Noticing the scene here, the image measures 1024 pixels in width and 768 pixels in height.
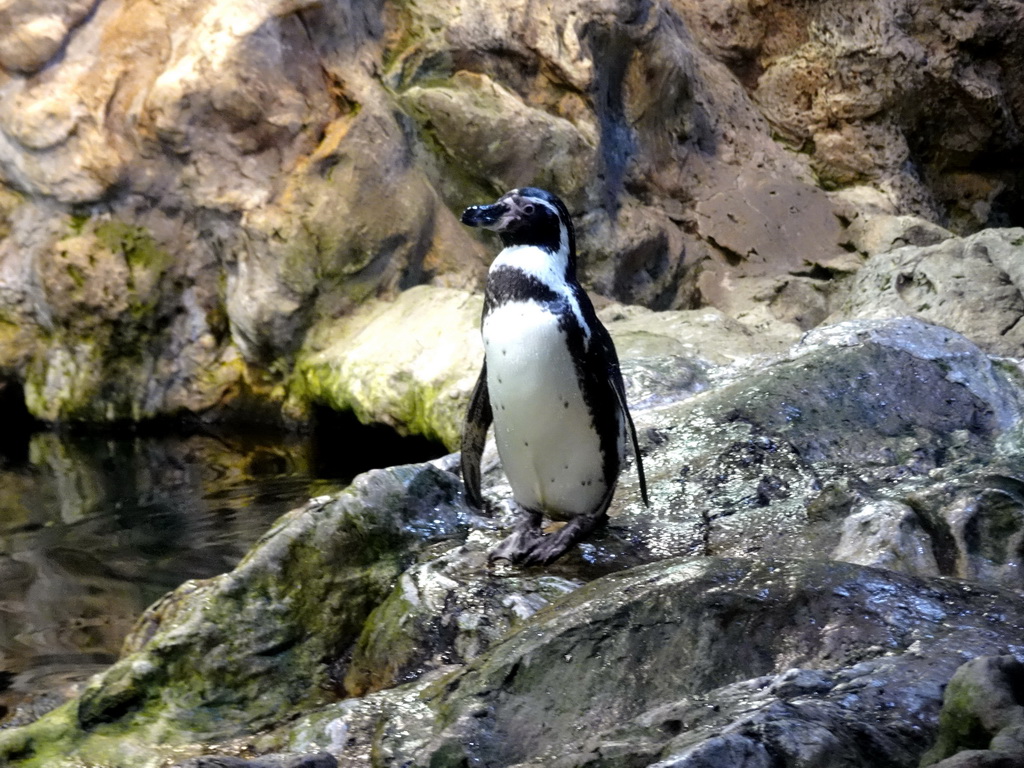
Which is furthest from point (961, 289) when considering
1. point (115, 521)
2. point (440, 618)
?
point (115, 521)

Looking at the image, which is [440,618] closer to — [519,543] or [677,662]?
[519,543]

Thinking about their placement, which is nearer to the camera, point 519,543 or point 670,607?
point 670,607

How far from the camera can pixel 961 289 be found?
580 cm

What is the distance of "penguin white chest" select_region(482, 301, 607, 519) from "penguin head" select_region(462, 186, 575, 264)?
190mm

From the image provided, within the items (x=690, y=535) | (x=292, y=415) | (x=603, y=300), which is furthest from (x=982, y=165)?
(x=690, y=535)

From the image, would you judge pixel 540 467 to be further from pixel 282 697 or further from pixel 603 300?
pixel 603 300

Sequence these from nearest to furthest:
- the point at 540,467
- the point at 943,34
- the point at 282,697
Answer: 1. the point at 282,697
2. the point at 540,467
3. the point at 943,34

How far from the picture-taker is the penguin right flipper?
3467 millimetres

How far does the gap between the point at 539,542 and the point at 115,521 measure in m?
3.04

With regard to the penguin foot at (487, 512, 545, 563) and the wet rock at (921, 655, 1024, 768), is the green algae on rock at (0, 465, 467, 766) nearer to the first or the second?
the penguin foot at (487, 512, 545, 563)

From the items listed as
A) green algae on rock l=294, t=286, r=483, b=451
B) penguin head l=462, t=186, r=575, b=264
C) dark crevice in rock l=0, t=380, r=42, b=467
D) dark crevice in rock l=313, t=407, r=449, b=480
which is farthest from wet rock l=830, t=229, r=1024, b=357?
dark crevice in rock l=0, t=380, r=42, b=467

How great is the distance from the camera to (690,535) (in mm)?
3324

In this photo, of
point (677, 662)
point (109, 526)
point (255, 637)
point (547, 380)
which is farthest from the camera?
point (109, 526)

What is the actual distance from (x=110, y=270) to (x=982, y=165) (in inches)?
277
